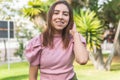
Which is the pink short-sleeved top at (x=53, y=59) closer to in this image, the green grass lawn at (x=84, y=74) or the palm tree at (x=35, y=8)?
the green grass lawn at (x=84, y=74)

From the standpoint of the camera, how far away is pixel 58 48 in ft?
7.43

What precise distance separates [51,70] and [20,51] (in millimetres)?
23220

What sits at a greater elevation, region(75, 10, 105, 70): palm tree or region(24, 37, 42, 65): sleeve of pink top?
region(24, 37, 42, 65): sleeve of pink top

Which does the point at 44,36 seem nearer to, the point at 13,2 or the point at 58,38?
the point at 58,38

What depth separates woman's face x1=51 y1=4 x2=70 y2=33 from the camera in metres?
2.27

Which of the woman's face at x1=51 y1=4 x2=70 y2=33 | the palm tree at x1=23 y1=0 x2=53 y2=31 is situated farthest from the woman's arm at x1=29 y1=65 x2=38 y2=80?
the palm tree at x1=23 y1=0 x2=53 y2=31

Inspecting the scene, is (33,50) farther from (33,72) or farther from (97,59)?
(97,59)

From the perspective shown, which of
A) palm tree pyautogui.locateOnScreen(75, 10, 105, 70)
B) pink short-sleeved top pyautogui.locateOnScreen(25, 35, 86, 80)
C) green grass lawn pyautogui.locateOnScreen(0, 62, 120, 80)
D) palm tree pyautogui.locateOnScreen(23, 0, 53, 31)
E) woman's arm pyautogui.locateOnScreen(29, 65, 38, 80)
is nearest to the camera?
pink short-sleeved top pyautogui.locateOnScreen(25, 35, 86, 80)

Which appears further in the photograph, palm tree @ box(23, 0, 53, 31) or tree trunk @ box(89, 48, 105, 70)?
palm tree @ box(23, 0, 53, 31)

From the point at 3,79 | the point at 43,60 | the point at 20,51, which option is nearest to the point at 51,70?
the point at 43,60

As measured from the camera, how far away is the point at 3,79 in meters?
11.7

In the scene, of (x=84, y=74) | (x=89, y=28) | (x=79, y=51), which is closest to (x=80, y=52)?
(x=79, y=51)

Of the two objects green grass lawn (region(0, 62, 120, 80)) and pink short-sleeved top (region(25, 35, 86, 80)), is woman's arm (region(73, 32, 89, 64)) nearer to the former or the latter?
pink short-sleeved top (region(25, 35, 86, 80))

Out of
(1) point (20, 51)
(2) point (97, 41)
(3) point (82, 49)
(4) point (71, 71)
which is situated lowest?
(1) point (20, 51)
